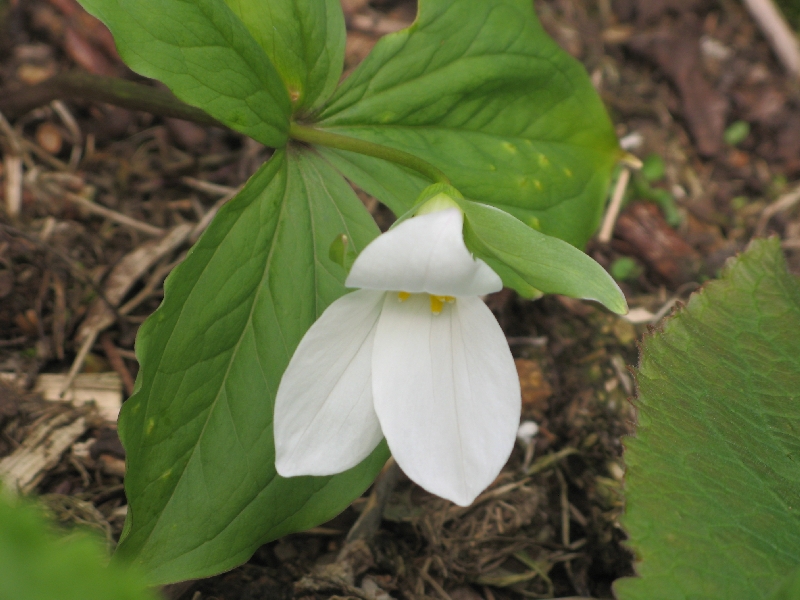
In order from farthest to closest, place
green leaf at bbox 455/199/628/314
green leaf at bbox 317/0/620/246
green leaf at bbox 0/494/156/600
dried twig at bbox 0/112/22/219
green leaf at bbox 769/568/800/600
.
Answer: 1. dried twig at bbox 0/112/22/219
2. green leaf at bbox 317/0/620/246
3. green leaf at bbox 455/199/628/314
4. green leaf at bbox 769/568/800/600
5. green leaf at bbox 0/494/156/600

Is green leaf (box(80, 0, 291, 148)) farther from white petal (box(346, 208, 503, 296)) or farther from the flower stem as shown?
white petal (box(346, 208, 503, 296))

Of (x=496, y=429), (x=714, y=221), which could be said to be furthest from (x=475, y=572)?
(x=714, y=221)

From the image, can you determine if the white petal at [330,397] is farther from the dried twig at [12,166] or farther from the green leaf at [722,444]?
the dried twig at [12,166]

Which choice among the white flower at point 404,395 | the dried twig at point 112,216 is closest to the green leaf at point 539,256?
the white flower at point 404,395

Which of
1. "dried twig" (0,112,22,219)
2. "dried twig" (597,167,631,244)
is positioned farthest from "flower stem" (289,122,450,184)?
"dried twig" (597,167,631,244)

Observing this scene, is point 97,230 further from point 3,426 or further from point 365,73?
point 365,73

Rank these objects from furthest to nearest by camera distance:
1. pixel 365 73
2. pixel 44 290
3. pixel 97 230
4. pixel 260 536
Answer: pixel 97 230
pixel 44 290
pixel 365 73
pixel 260 536
